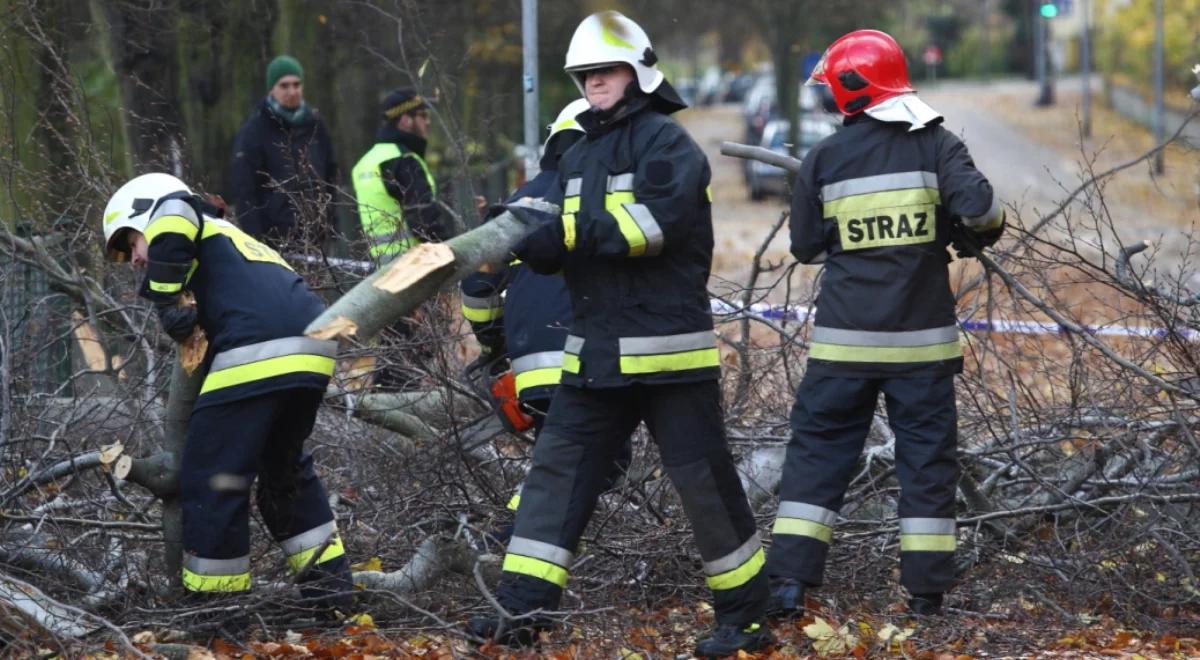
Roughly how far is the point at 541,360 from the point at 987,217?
171 centimetres

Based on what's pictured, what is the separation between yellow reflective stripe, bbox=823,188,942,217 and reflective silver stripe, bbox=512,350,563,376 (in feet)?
3.88

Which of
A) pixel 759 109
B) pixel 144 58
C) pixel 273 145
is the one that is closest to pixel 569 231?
pixel 273 145

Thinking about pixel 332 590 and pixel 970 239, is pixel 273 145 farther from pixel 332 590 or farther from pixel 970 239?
pixel 970 239

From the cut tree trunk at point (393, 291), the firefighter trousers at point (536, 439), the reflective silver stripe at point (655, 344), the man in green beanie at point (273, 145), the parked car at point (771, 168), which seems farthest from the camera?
the parked car at point (771, 168)

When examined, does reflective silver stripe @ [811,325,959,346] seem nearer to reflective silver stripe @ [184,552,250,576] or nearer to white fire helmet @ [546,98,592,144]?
white fire helmet @ [546,98,592,144]

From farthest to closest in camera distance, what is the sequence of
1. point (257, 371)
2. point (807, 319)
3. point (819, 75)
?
point (807, 319), point (819, 75), point (257, 371)

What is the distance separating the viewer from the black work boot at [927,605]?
5183mm

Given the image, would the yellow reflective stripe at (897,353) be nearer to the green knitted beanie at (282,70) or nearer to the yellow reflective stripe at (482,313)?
the yellow reflective stripe at (482,313)

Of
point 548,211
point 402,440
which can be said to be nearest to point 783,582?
point 548,211

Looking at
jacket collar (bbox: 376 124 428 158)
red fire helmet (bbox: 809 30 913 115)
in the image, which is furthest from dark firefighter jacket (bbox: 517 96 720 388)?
jacket collar (bbox: 376 124 428 158)

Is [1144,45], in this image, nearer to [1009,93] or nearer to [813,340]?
[1009,93]

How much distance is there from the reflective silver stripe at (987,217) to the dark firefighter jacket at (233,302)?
82.2 inches

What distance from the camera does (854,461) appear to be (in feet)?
17.4

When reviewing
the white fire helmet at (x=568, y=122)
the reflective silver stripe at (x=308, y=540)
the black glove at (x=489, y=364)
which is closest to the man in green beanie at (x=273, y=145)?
the black glove at (x=489, y=364)
